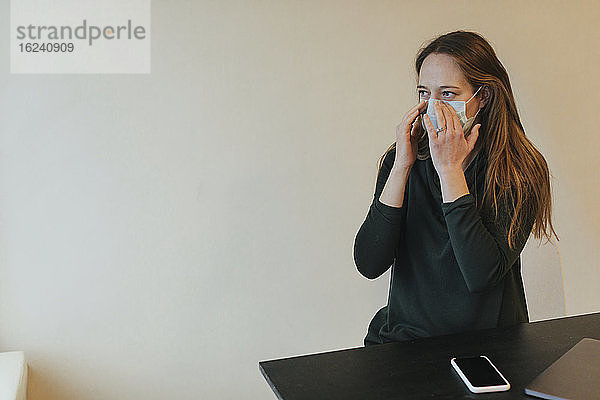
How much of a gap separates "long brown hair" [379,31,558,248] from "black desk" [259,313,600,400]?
12.0 inches

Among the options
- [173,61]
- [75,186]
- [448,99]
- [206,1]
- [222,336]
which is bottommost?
[222,336]

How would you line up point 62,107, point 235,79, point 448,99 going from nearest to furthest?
point 448,99 < point 62,107 < point 235,79

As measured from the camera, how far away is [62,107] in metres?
2.21

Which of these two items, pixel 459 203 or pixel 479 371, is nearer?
pixel 479 371

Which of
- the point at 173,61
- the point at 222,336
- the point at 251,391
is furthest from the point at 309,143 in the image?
the point at 251,391

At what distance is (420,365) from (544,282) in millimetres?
926

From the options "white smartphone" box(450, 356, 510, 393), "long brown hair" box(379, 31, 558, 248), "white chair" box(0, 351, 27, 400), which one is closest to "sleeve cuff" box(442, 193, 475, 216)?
"long brown hair" box(379, 31, 558, 248)

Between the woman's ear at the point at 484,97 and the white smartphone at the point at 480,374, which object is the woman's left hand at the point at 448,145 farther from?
the white smartphone at the point at 480,374

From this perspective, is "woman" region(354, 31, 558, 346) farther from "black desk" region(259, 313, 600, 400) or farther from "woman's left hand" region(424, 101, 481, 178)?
"black desk" region(259, 313, 600, 400)

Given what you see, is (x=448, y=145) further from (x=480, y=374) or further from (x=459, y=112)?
(x=480, y=374)

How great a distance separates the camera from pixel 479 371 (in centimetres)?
130

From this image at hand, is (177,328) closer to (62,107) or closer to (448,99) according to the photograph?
(62,107)

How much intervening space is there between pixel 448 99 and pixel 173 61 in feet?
2.97

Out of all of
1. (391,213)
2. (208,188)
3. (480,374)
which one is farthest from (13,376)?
(480,374)
